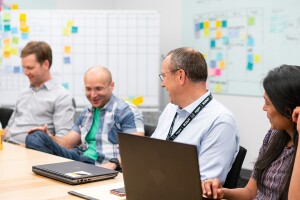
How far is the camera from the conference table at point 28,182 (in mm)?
1873

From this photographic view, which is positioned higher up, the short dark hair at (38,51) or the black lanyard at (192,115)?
the short dark hair at (38,51)

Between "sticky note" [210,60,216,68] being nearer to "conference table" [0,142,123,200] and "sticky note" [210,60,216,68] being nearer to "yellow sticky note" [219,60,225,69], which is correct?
"yellow sticky note" [219,60,225,69]

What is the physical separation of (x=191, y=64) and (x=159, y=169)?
990 mm

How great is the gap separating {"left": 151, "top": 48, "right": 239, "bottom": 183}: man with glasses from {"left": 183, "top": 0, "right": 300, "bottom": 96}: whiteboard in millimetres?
1923

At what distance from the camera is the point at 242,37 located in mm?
4461

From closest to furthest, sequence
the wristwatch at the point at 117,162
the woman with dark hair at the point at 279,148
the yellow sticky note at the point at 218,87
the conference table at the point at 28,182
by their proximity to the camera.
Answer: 1. the woman with dark hair at the point at 279,148
2. the conference table at the point at 28,182
3. the wristwatch at the point at 117,162
4. the yellow sticky note at the point at 218,87

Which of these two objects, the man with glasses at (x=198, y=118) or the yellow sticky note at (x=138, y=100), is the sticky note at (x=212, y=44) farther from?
the man with glasses at (x=198, y=118)

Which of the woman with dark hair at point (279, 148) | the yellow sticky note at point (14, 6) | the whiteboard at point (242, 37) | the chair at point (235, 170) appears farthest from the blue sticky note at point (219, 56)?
the woman with dark hair at point (279, 148)

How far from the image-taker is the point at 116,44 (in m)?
4.93

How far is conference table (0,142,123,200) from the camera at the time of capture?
6.15ft

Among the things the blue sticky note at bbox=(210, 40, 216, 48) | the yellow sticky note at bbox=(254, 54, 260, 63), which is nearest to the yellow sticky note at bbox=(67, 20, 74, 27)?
the blue sticky note at bbox=(210, 40, 216, 48)

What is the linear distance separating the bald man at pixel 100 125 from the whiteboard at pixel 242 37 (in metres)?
1.61

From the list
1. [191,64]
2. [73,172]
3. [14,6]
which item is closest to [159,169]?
[73,172]

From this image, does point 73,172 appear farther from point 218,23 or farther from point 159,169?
point 218,23
